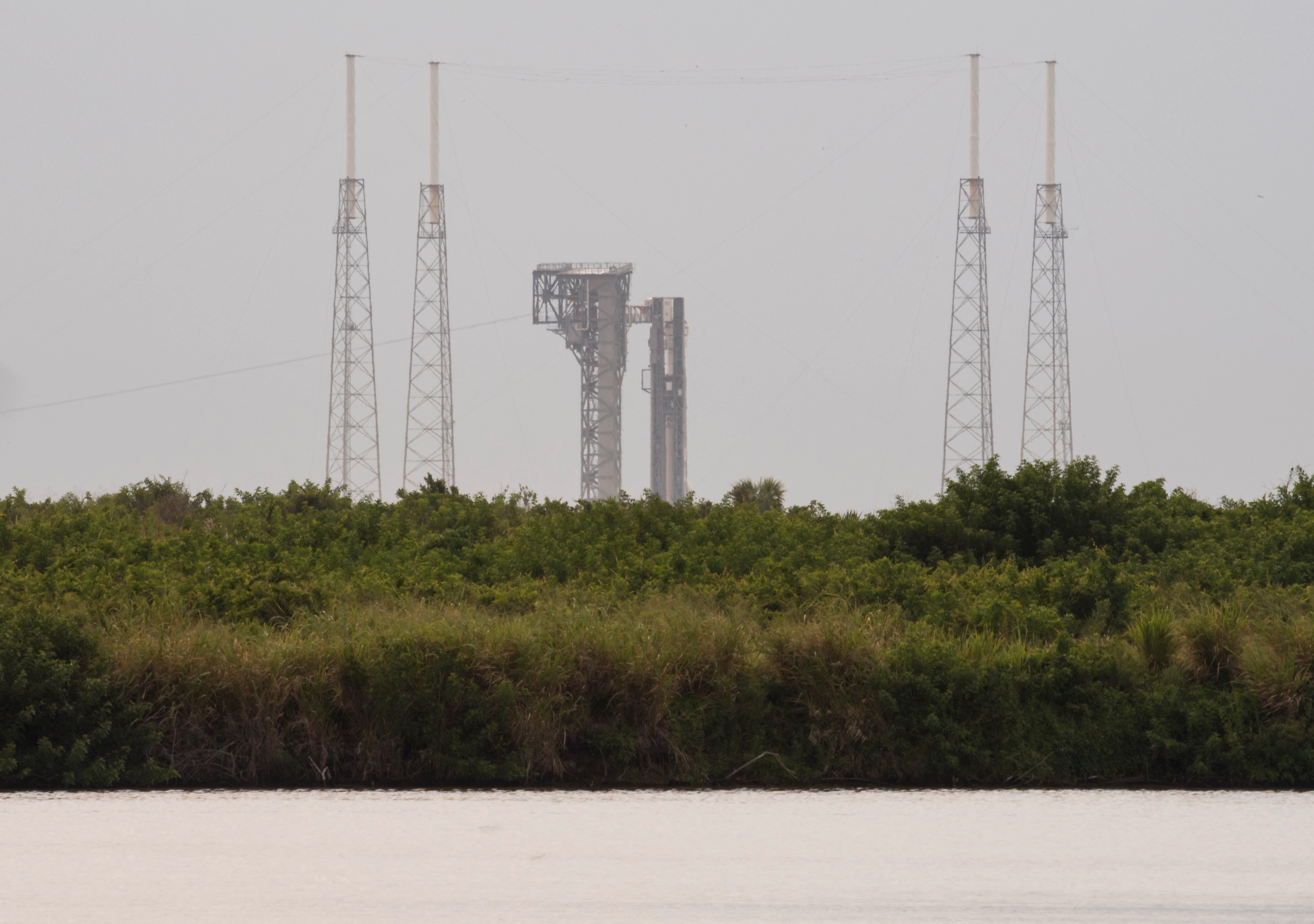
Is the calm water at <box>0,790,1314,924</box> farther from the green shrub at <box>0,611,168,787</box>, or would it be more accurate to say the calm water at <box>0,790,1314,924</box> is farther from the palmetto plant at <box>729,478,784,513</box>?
the palmetto plant at <box>729,478,784,513</box>

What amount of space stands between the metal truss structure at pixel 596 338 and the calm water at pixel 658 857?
6095cm

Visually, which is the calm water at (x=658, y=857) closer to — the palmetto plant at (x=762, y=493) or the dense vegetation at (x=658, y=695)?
the dense vegetation at (x=658, y=695)

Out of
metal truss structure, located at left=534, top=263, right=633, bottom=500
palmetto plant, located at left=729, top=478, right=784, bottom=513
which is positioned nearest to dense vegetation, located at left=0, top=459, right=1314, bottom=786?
palmetto plant, located at left=729, top=478, right=784, bottom=513

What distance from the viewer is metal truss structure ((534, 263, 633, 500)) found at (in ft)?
242

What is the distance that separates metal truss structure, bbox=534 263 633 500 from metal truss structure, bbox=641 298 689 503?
6.56ft

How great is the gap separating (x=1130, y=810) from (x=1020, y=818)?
1.05m

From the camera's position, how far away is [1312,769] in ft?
43.1

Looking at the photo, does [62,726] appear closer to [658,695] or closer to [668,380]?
[658,695]

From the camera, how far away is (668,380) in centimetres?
7700

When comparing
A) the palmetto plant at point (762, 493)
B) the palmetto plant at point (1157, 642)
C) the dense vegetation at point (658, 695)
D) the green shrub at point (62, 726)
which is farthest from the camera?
the palmetto plant at point (762, 493)

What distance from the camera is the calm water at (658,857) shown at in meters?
8.71

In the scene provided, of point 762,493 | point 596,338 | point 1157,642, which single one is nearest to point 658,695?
point 1157,642

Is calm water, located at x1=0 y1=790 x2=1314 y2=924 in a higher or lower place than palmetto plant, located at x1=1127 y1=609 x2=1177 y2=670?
lower

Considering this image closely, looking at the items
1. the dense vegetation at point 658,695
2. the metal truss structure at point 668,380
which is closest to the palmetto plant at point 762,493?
the dense vegetation at point 658,695
